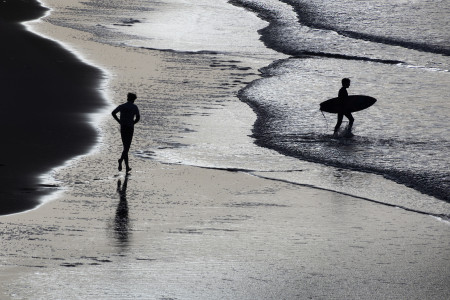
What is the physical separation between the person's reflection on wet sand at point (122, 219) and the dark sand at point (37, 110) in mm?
1415

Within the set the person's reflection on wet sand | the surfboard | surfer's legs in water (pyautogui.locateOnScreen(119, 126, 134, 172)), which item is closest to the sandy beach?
the person's reflection on wet sand

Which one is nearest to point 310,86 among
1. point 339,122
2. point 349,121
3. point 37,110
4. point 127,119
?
point 349,121

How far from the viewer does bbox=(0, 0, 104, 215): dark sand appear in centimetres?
1677

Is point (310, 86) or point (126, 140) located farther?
point (310, 86)

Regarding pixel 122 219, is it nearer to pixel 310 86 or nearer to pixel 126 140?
pixel 126 140

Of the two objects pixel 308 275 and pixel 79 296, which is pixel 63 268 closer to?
pixel 79 296

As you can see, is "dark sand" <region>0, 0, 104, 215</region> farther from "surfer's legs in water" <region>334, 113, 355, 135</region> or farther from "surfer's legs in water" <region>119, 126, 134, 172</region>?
"surfer's legs in water" <region>334, 113, 355, 135</region>

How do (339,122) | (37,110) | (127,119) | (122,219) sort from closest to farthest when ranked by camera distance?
1. (122,219)
2. (127,119)
3. (37,110)
4. (339,122)

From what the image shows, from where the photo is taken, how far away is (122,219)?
14.7 metres

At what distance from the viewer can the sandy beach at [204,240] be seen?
11891mm

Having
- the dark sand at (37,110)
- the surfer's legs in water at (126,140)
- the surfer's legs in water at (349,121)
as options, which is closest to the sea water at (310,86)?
the surfer's legs in water at (349,121)

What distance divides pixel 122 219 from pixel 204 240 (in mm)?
1636

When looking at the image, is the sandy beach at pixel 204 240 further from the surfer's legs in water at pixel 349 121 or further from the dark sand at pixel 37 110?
the surfer's legs in water at pixel 349 121

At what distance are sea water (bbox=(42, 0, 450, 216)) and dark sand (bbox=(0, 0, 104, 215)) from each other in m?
1.91
